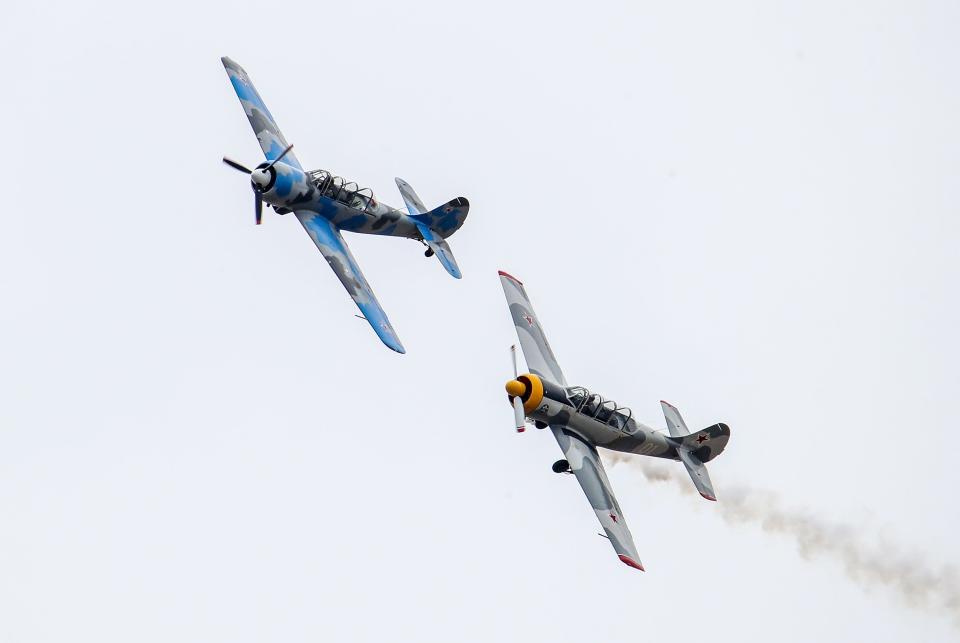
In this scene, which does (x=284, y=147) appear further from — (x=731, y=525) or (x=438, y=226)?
(x=731, y=525)

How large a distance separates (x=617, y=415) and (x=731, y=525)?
619 cm

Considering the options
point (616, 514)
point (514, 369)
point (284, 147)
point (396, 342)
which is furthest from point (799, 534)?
point (284, 147)

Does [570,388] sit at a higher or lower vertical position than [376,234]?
lower

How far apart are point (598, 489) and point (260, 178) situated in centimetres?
1563

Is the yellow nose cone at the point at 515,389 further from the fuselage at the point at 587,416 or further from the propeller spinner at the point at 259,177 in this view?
the propeller spinner at the point at 259,177

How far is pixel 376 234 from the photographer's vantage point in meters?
53.1

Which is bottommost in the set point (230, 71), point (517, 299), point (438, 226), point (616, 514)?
point (616, 514)

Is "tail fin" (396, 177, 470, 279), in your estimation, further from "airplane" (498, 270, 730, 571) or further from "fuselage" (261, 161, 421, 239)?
"airplane" (498, 270, 730, 571)

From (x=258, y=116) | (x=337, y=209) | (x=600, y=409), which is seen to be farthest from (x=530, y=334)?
(x=258, y=116)

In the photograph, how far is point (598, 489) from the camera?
4531cm

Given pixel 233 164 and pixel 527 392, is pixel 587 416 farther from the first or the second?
pixel 233 164

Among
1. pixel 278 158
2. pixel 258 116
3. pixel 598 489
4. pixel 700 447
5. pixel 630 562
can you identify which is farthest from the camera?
pixel 258 116

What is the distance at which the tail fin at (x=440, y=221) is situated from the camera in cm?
5356

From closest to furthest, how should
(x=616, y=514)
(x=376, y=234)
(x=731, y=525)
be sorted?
(x=616, y=514)
(x=731, y=525)
(x=376, y=234)
